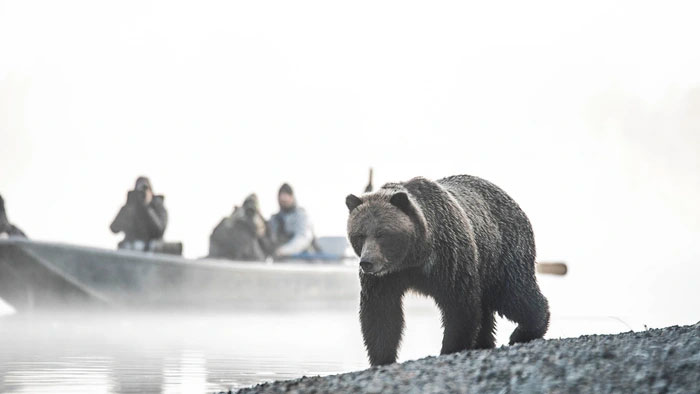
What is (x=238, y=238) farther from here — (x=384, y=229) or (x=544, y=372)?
(x=544, y=372)

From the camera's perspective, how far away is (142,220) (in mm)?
14125

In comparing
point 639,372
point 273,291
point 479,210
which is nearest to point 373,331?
point 479,210

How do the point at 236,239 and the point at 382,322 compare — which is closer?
the point at 382,322

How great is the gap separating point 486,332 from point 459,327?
651mm

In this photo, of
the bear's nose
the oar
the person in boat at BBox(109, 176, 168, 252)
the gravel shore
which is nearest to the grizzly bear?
the bear's nose

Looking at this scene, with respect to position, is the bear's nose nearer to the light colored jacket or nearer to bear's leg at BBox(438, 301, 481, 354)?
bear's leg at BBox(438, 301, 481, 354)

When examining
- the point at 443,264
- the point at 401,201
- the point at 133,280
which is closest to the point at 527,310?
the point at 443,264

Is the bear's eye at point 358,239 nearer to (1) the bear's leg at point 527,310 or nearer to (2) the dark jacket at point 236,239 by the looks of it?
(1) the bear's leg at point 527,310

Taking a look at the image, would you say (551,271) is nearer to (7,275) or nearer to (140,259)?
(140,259)

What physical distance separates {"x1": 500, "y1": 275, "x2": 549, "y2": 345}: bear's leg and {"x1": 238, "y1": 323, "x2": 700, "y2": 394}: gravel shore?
0.63 m

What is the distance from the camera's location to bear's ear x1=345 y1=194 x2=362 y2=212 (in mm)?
5578

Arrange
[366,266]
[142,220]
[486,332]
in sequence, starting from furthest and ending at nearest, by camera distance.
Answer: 1. [142,220]
2. [486,332]
3. [366,266]

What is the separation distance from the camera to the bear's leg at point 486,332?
623cm

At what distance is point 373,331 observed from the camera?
5.77 m
